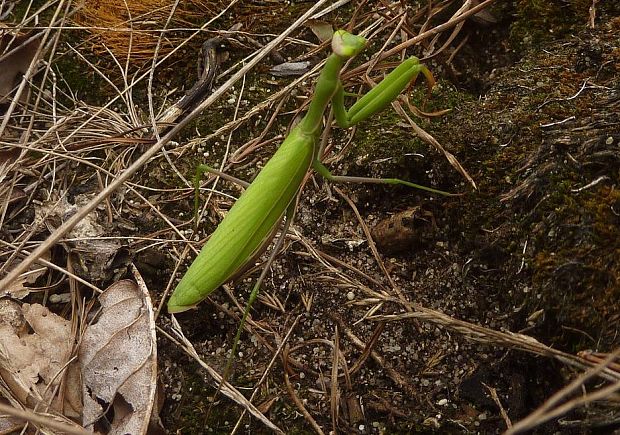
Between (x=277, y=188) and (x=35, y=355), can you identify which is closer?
(x=277, y=188)

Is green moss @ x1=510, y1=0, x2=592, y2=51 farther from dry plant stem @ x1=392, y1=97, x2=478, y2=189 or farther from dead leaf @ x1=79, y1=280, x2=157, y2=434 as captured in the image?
dead leaf @ x1=79, y1=280, x2=157, y2=434

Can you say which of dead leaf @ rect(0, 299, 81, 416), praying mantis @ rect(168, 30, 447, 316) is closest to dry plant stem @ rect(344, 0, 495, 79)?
praying mantis @ rect(168, 30, 447, 316)

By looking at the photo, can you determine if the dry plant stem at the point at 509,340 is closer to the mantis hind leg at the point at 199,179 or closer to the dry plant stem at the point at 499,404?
the dry plant stem at the point at 499,404

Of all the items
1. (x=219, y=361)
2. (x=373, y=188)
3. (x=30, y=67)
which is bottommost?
(x=219, y=361)

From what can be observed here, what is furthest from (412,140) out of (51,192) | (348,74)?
(51,192)

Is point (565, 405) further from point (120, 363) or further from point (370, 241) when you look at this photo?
point (120, 363)

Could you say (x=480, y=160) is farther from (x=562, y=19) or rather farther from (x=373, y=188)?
(x=562, y=19)

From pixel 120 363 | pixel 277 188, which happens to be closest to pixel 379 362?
pixel 277 188
